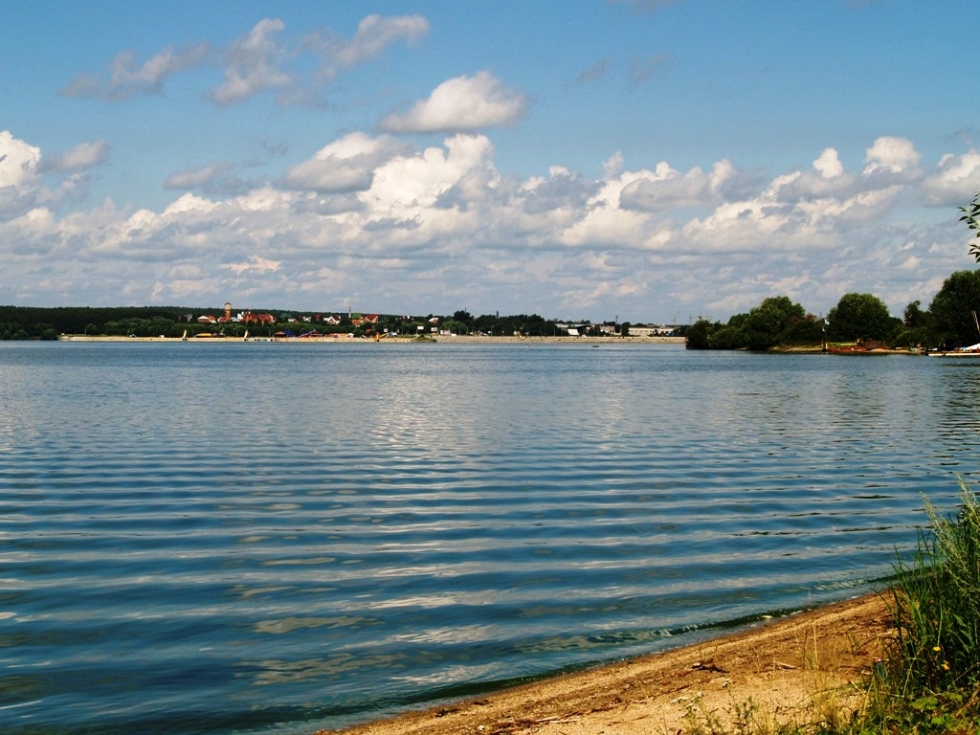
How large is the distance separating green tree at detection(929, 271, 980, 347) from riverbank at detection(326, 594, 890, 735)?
16399 cm

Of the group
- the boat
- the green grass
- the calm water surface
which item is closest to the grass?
the green grass

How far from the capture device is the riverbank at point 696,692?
30.1 ft

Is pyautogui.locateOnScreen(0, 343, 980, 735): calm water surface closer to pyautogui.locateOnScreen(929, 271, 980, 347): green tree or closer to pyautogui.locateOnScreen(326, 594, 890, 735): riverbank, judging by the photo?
pyautogui.locateOnScreen(326, 594, 890, 735): riverbank

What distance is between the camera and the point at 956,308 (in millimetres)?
164625

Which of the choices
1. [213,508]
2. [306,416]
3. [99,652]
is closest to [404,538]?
[213,508]

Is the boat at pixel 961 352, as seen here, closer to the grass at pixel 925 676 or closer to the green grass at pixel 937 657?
the green grass at pixel 937 657

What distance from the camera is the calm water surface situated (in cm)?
1195

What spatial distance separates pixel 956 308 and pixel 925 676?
172506 mm

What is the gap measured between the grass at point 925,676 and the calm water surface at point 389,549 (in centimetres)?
363

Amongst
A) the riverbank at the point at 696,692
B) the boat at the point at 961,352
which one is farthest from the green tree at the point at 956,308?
the riverbank at the point at 696,692

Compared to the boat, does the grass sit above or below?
below

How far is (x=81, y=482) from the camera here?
27.2 metres

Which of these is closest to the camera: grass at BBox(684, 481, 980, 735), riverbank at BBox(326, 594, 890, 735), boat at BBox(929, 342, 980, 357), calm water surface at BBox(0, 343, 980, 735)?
grass at BBox(684, 481, 980, 735)

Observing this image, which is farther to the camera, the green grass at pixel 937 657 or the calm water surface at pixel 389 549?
the calm water surface at pixel 389 549
